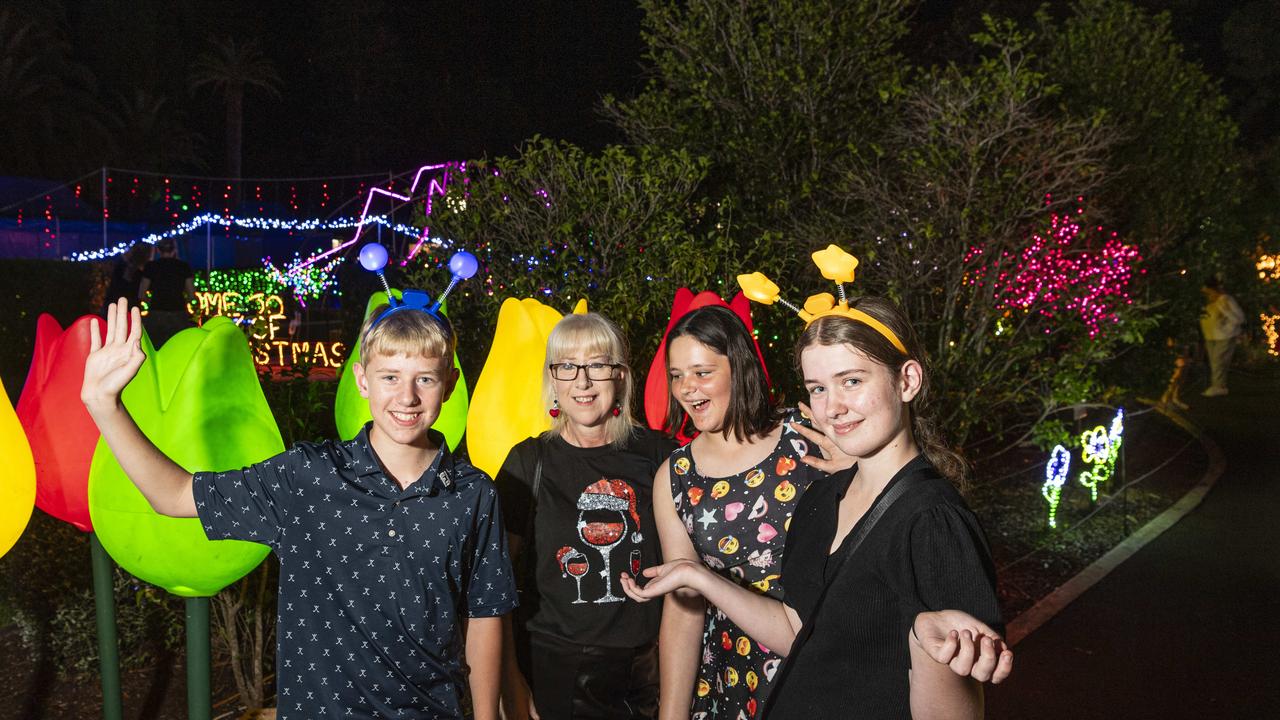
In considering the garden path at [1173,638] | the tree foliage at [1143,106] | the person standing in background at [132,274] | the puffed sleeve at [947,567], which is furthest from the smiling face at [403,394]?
the tree foliage at [1143,106]

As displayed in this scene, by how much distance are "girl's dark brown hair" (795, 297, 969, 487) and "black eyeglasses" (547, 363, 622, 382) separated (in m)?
0.85

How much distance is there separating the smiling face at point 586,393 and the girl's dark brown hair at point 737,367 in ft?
0.63

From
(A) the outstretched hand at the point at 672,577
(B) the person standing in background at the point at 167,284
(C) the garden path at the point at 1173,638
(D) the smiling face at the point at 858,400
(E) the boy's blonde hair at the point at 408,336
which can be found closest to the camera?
(D) the smiling face at the point at 858,400

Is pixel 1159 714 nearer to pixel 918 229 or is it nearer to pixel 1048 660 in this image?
pixel 1048 660

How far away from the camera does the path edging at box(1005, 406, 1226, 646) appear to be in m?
5.86

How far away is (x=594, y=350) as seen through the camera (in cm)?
291

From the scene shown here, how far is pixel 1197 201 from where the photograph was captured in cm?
1045

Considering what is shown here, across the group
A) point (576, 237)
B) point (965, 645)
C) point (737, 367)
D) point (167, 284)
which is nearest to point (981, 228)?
point (576, 237)

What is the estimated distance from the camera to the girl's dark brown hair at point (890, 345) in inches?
77.0

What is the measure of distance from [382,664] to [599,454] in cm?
91

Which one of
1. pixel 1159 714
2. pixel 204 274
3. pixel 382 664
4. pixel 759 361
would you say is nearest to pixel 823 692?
pixel 382 664

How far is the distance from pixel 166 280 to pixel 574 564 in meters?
6.55

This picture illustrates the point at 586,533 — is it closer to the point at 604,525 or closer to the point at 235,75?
the point at 604,525

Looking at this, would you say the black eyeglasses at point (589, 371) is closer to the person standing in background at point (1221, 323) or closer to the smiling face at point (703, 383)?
the smiling face at point (703, 383)
